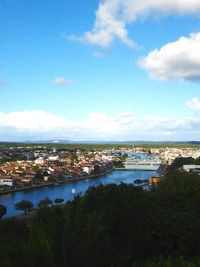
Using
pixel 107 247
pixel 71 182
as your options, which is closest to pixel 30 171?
pixel 71 182

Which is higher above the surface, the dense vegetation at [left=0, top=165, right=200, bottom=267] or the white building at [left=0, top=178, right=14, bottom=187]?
the dense vegetation at [left=0, top=165, right=200, bottom=267]

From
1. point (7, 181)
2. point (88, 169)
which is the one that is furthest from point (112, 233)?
point (88, 169)

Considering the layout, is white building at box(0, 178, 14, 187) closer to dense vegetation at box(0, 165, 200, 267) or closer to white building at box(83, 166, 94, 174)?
white building at box(83, 166, 94, 174)

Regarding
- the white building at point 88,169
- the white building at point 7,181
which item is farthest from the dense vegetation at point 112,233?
the white building at point 88,169

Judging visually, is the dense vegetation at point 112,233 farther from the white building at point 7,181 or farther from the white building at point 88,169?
the white building at point 88,169

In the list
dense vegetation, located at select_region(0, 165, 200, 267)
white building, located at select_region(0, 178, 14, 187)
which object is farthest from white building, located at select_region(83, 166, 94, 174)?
dense vegetation, located at select_region(0, 165, 200, 267)

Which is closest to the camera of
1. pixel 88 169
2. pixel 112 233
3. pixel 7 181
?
Result: pixel 112 233

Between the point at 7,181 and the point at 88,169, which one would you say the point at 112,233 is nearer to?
the point at 7,181

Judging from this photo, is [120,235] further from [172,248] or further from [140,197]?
[140,197]
